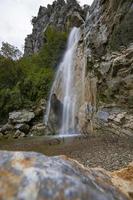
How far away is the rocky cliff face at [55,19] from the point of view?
55.0 meters

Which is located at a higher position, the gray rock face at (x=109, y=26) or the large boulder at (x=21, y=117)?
the gray rock face at (x=109, y=26)

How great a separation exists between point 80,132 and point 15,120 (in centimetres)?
940

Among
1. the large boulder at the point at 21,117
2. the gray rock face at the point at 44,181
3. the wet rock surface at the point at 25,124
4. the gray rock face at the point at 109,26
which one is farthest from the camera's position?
the large boulder at the point at 21,117

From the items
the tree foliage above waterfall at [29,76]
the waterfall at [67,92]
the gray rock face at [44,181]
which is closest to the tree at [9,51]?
the tree foliage above waterfall at [29,76]

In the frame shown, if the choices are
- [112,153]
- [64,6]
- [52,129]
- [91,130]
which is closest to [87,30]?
[52,129]

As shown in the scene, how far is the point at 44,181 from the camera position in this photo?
2.02 meters

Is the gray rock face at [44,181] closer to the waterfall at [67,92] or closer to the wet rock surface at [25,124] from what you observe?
the waterfall at [67,92]

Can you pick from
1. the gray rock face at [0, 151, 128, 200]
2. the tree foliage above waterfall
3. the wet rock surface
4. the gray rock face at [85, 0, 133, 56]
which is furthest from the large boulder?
the gray rock face at [0, 151, 128, 200]

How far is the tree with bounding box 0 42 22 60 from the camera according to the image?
53.9 m

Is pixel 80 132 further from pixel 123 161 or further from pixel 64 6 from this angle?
pixel 64 6

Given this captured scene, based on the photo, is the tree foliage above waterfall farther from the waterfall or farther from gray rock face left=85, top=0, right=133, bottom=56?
gray rock face left=85, top=0, right=133, bottom=56

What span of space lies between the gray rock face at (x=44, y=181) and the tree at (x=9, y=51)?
5204 cm

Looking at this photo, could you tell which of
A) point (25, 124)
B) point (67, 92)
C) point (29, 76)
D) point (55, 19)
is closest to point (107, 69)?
point (67, 92)

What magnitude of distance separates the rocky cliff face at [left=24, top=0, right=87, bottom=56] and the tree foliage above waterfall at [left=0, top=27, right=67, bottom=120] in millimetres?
5130
